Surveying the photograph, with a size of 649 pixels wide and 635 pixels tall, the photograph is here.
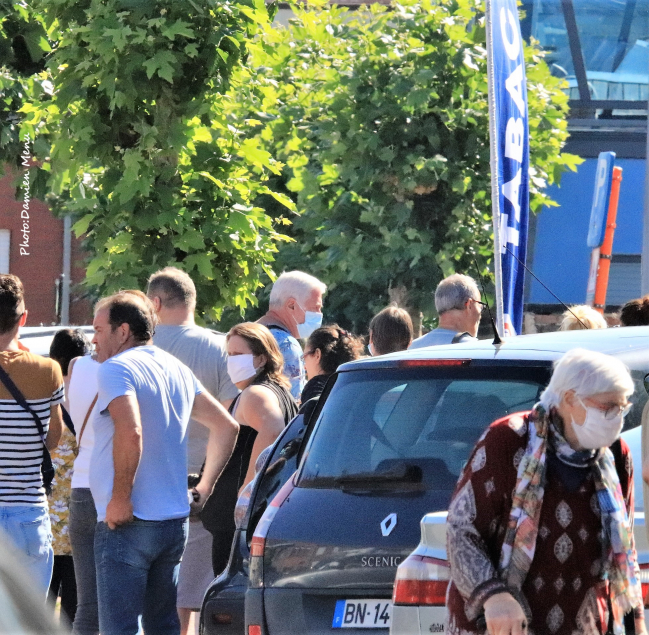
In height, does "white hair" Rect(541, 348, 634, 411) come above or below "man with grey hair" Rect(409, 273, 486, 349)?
above

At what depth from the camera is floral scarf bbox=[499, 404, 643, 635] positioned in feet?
11.4

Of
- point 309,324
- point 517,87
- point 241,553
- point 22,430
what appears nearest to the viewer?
point 241,553

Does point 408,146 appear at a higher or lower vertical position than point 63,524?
higher

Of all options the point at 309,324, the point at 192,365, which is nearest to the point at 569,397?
the point at 192,365

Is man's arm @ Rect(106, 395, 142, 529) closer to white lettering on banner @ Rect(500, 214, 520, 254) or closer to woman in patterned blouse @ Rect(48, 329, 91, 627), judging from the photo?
woman in patterned blouse @ Rect(48, 329, 91, 627)

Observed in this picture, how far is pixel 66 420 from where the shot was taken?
6797mm

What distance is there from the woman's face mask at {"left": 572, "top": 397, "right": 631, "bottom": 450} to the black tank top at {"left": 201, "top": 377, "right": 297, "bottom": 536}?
3220 mm

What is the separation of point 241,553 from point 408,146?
10.4m

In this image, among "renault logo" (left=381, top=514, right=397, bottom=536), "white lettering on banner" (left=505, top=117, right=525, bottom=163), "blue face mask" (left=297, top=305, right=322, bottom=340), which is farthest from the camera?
"white lettering on banner" (left=505, top=117, right=525, bottom=163)

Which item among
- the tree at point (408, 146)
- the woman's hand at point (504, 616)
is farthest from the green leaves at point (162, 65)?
the woman's hand at point (504, 616)

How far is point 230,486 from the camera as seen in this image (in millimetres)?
6602

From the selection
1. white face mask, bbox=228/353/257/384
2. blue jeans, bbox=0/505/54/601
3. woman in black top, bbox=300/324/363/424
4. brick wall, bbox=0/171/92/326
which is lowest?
brick wall, bbox=0/171/92/326

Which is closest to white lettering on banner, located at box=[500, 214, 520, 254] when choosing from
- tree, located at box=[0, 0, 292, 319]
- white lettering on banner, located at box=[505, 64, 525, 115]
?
white lettering on banner, located at box=[505, 64, 525, 115]

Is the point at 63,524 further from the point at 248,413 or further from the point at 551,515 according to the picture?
the point at 551,515
